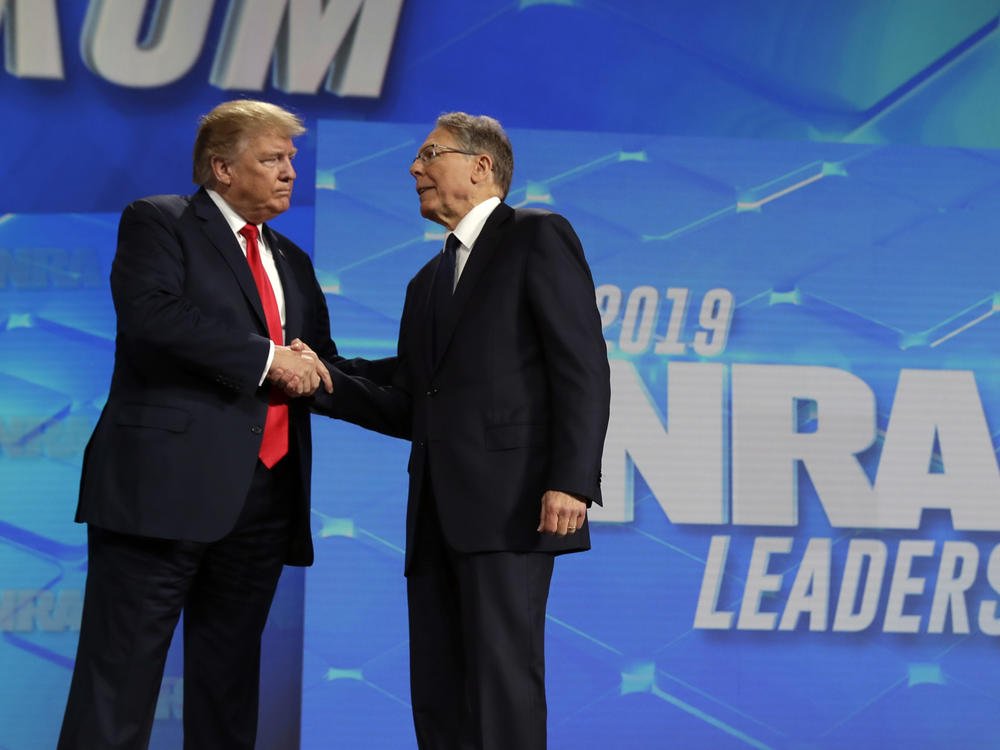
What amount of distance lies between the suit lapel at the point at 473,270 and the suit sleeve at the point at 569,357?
10cm

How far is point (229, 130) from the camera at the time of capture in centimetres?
240

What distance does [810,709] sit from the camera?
3504mm

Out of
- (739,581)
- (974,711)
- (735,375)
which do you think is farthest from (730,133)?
(974,711)

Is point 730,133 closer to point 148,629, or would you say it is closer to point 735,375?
point 735,375

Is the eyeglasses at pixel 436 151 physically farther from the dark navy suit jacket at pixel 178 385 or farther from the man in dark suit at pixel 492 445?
the dark navy suit jacket at pixel 178 385

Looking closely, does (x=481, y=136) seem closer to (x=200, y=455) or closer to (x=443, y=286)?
(x=443, y=286)

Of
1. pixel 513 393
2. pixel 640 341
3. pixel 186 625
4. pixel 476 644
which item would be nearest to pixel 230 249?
pixel 513 393

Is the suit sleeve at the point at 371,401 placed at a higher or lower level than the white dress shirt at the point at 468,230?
lower

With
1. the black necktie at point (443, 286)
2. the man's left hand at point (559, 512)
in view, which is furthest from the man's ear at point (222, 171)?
the man's left hand at point (559, 512)

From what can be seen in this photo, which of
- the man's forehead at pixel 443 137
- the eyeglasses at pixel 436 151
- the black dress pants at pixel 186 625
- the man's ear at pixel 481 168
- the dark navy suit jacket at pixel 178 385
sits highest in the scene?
the man's forehead at pixel 443 137

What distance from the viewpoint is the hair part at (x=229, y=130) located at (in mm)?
2398

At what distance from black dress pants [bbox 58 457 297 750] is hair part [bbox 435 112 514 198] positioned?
2.50ft

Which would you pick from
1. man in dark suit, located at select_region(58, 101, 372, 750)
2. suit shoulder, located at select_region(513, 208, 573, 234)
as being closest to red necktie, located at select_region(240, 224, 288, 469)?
man in dark suit, located at select_region(58, 101, 372, 750)

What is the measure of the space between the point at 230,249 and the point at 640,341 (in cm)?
160
